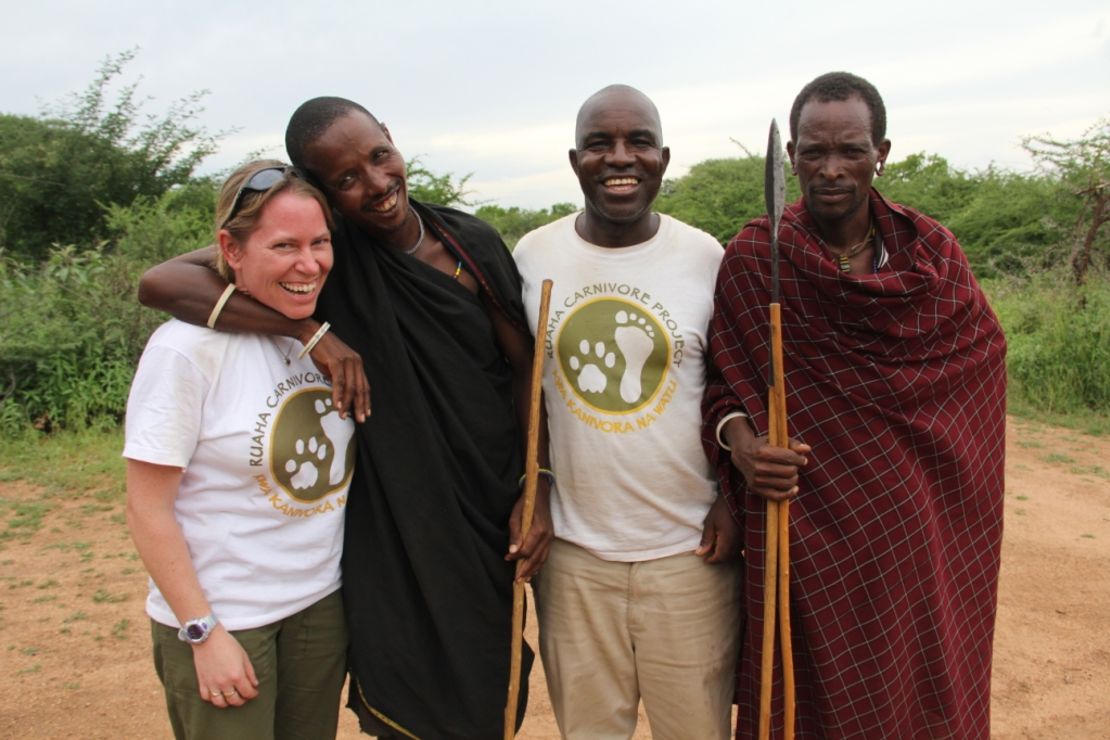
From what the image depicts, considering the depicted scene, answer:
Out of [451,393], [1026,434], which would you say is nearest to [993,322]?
[451,393]

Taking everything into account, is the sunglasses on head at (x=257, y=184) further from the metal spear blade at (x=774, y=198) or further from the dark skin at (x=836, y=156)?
the dark skin at (x=836, y=156)

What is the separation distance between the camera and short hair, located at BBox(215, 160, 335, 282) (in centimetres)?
182

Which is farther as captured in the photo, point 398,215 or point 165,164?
point 165,164

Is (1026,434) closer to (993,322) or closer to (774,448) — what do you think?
(993,322)

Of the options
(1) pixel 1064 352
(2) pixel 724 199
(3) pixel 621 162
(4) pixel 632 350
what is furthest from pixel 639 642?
(2) pixel 724 199

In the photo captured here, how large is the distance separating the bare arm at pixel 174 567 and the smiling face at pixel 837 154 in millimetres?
1576

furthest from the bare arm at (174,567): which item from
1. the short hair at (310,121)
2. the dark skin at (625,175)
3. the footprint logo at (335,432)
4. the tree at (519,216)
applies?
the tree at (519,216)

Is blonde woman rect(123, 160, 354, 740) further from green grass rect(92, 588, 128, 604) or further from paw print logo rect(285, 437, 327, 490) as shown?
green grass rect(92, 588, 128, 604)

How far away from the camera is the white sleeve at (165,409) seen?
67.7 inches

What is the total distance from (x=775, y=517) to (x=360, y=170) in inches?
48.5

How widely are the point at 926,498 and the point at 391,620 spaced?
1.32 metres

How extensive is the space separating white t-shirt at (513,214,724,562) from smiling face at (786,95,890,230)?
1.04 ft

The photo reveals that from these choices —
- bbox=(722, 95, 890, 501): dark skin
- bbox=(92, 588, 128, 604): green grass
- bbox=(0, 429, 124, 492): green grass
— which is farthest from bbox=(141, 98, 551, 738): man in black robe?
bbox=(0, 429, 124, 492): green grass

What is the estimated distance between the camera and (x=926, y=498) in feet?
7.00
